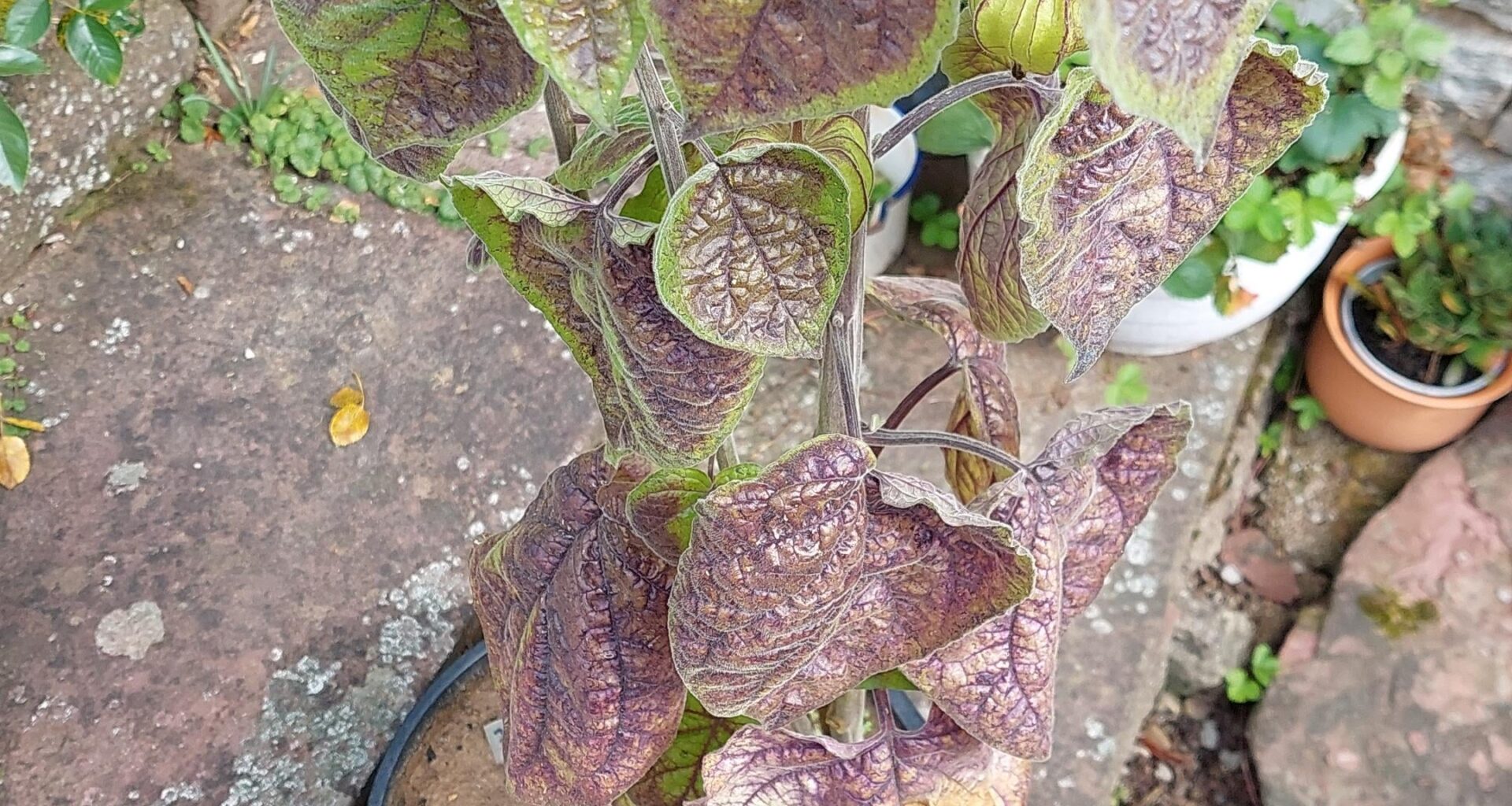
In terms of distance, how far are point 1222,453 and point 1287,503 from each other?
0.71ft

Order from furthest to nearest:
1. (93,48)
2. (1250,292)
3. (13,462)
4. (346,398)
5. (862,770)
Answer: (1250,292)
(346,398)
(13,462)
(93,48)
(862,770)

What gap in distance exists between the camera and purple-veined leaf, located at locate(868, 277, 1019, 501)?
0.79 m

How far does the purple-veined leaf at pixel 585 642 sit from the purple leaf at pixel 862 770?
0.17 feet

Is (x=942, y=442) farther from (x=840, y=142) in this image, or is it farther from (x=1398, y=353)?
(x=1398, y=353)

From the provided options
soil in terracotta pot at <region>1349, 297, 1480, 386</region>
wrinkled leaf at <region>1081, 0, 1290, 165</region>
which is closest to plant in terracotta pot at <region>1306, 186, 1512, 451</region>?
soil in terracotta pot at <region>1349, 297, 1480, 386</region>

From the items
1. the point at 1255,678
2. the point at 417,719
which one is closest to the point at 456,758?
the point at 417,719

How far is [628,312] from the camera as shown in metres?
0.50

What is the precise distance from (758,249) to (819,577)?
0.19m

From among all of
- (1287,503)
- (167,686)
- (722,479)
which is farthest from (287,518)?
(1287,503)

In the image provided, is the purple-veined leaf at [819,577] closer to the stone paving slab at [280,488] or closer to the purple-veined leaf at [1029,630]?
the purple-veined leaf at [1029,630]

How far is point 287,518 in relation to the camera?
4.42 ft

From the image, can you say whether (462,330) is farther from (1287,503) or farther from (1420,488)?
(1420,488)

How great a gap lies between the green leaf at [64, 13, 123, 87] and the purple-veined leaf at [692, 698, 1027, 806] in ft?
3.24

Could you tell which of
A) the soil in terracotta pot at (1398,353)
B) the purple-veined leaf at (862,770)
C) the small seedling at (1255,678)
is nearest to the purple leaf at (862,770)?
the purple-veined leaf at (862,770)
